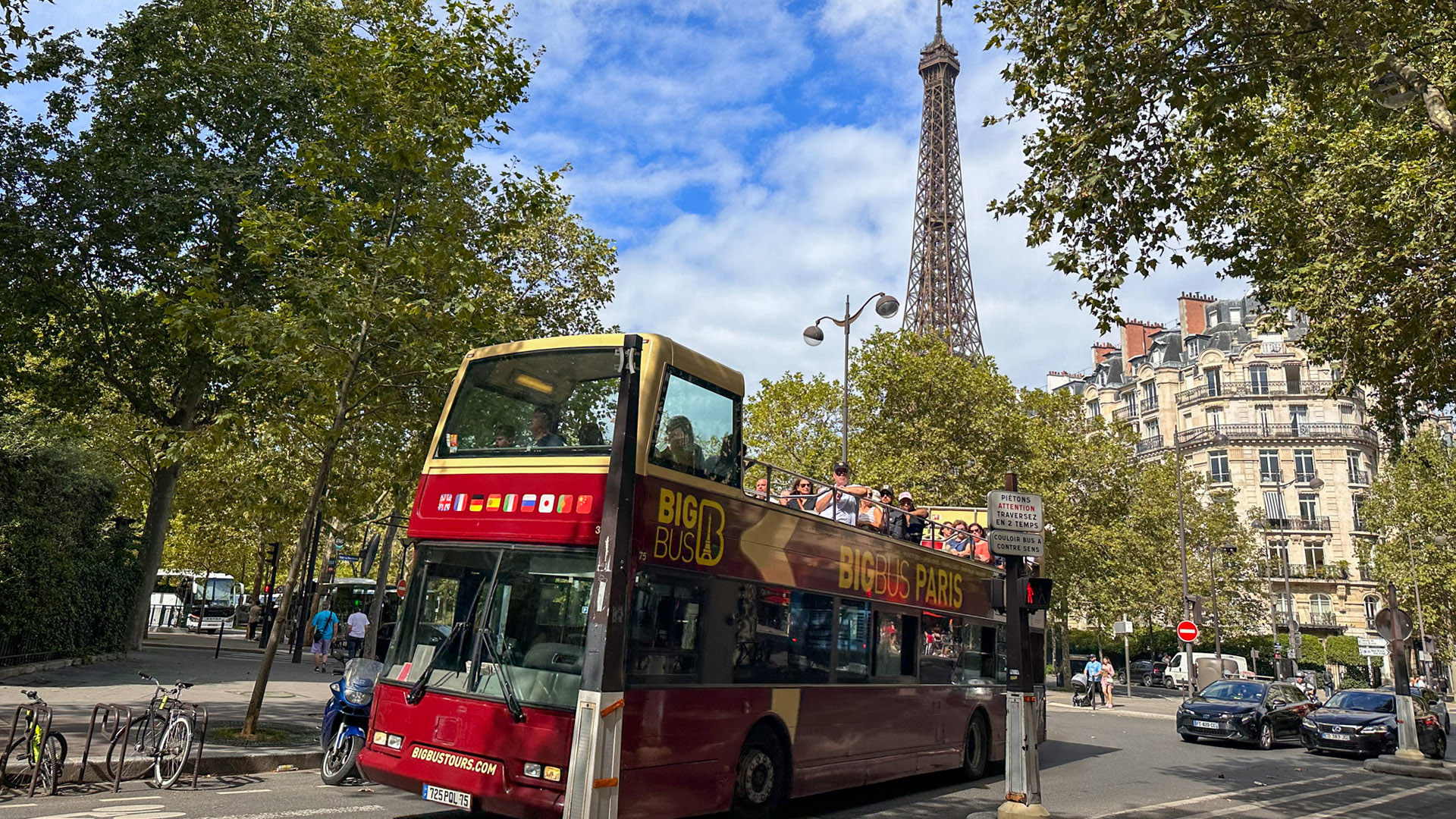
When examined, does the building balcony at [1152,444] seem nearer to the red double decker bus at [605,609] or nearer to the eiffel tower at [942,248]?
the eiffel tower at [942,248]

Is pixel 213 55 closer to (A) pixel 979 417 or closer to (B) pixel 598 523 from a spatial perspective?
(B) pixel 598 523

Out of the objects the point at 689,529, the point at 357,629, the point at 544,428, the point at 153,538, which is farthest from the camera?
the point at 357,629

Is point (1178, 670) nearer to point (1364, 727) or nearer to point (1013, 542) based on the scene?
point (1364, 727)

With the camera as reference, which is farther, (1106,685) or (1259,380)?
(1259,380)

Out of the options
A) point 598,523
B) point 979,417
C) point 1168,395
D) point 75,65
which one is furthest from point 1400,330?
point 1168,395

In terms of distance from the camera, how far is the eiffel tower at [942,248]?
3452 inches

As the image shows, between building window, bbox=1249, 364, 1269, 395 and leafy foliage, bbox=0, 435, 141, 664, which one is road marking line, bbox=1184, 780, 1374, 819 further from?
building window, bbox=1249, 364, 1269, 395

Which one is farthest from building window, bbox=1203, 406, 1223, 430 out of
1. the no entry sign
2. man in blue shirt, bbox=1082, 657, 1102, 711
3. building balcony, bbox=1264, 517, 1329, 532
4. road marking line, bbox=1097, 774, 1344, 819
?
road marking line, bbox=1097, 774, 1344, 819

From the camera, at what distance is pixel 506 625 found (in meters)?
7.16

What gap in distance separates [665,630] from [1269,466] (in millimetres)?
66126

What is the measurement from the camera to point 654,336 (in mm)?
7812

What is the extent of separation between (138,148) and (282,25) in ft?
14.5

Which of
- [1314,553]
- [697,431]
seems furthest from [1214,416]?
[697,431]

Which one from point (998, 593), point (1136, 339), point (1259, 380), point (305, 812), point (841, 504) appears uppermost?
point (1136, 339)
